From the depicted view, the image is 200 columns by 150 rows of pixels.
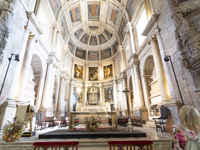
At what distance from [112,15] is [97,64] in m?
9.90

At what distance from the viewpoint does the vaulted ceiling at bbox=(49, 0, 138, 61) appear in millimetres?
15156

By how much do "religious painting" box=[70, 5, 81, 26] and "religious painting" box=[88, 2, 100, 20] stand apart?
6.76ft

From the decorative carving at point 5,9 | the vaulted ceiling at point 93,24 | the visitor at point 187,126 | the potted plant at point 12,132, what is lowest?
the potted plant at point 12,132

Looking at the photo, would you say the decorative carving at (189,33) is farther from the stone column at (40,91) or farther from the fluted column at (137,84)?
the stone column at (40,91)

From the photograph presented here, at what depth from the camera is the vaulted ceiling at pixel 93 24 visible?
49.7 feet

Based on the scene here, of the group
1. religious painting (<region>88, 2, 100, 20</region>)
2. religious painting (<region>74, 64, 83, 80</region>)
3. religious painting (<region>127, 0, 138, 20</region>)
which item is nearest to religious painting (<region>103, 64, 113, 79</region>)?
religious painting (<region>74, 64, 83, 80</region>)

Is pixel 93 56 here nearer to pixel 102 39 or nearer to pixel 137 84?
pixel 102 39

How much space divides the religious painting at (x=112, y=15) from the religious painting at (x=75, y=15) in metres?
5.39

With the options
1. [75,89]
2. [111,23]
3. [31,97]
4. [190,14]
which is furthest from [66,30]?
[190,14]

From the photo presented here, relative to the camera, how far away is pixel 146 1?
9453mm

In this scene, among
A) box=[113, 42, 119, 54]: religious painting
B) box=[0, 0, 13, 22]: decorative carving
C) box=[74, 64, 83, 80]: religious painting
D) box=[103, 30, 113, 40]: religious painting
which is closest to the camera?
box=[0, 0, 13, 22]: decorative carving

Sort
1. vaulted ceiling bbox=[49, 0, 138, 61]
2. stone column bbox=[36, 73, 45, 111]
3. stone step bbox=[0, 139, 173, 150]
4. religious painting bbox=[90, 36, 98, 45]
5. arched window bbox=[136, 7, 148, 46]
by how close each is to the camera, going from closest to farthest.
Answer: stone step bbox=[0, 139, 173, 150] → stone column bbox=[36, 73, 45, 111] → arched window bbox=[136, 7, 148, 46] → vaulted ceiling bbox=[49, 0, 138, 61] → religious painting bbox=[90, 36, 98, 45]

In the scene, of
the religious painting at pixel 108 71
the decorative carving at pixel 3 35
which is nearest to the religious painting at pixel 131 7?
the religious painting at pixel 108 71

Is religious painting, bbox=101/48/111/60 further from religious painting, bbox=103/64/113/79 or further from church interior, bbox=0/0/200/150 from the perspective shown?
religious painting, bbox=103/64/113/79
